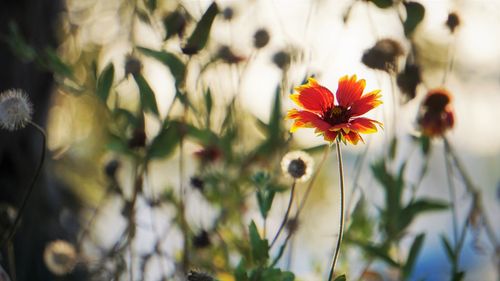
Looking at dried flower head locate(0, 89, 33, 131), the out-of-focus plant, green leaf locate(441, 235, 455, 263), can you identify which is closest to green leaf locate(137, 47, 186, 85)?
the out-of-focus plant

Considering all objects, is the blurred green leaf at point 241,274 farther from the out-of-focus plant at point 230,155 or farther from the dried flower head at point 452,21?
the dried flower head at point 452,21

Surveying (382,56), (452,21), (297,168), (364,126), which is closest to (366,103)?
(364,126)

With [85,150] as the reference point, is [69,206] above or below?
below

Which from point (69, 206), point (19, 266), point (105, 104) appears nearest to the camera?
point (105, 104)

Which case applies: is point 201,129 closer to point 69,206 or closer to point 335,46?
point 335,46

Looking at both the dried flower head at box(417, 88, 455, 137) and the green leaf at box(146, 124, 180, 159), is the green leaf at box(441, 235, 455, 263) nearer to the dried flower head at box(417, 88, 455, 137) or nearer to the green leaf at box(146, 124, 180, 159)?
the dried flower head at box(417, 88, 455, 137)

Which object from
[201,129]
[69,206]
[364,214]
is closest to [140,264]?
[201,129]
